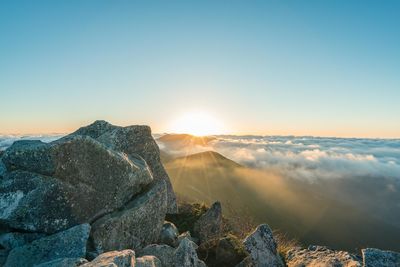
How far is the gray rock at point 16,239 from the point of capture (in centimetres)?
1163

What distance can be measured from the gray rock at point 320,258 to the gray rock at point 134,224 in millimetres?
5350

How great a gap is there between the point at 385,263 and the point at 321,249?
2.76 m

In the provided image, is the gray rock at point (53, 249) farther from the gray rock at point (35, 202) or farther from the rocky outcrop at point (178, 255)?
the rocky outcrop at point (178, 255)

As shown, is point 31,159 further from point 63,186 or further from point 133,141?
point 133,141

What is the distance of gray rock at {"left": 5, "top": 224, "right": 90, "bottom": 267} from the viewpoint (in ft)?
34.3

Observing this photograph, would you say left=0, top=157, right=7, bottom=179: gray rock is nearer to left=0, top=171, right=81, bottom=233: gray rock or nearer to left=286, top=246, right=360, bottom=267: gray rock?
left=0, top=171, right=81, bottom=233: gray rock

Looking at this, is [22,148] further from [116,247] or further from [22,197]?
[116,247]

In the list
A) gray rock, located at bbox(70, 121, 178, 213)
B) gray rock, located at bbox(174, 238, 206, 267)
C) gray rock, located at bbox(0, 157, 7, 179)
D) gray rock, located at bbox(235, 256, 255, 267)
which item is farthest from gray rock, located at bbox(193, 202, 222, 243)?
gray rock, located at bbox(0, 157, 7, 179)

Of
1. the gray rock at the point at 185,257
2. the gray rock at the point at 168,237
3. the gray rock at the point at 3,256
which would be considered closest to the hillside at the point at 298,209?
the gray rock at the point at 168,237

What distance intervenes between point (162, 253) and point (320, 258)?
6.03 meters

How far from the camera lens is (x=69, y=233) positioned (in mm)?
11133

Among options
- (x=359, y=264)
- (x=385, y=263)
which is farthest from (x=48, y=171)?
(x=385, y=263)

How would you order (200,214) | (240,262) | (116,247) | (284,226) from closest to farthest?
1. (116,247)
2. (240,262)
3. (200,214)
4. (284,226)

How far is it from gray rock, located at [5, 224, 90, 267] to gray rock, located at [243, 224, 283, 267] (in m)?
6.04
